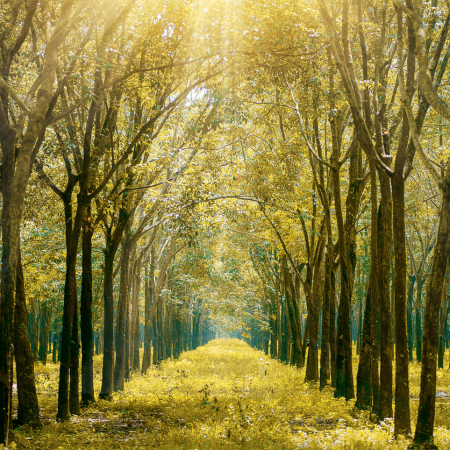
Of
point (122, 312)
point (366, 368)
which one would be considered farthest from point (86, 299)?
point (366, 368)

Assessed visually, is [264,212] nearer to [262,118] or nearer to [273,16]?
[262,118]

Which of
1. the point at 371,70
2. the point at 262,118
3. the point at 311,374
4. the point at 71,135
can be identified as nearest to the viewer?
the point at 71,135

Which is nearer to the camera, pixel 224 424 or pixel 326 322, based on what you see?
pixel 224 424

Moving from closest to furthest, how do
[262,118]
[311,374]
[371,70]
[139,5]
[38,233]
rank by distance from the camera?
1. [139,5]
2. [371,70]
3. [262,118]
4. [311,374]
5. [38,233]

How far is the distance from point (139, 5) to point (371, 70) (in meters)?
6.03

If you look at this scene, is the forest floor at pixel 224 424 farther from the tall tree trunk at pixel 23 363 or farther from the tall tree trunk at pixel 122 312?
the tall tree trunk at pixel 122 312

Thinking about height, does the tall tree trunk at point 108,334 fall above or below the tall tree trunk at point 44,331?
above

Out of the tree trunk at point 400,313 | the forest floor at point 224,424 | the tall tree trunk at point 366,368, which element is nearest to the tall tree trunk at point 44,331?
the forest floor at point 224,424

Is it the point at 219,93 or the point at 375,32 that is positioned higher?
the point at 375,32

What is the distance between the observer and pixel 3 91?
319 inches

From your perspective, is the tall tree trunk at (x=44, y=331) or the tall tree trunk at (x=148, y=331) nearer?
the tall tree trunk at (x=148, y=331)

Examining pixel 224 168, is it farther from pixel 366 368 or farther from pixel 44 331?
pixel 44 331

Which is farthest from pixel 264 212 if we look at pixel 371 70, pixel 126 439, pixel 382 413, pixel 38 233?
pixel 38 233

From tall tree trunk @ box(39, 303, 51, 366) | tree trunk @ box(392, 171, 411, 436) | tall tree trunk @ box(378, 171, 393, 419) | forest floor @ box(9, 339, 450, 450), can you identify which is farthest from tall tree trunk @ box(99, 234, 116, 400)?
tall tree trunk @ box(39, 303, 51, 366)
